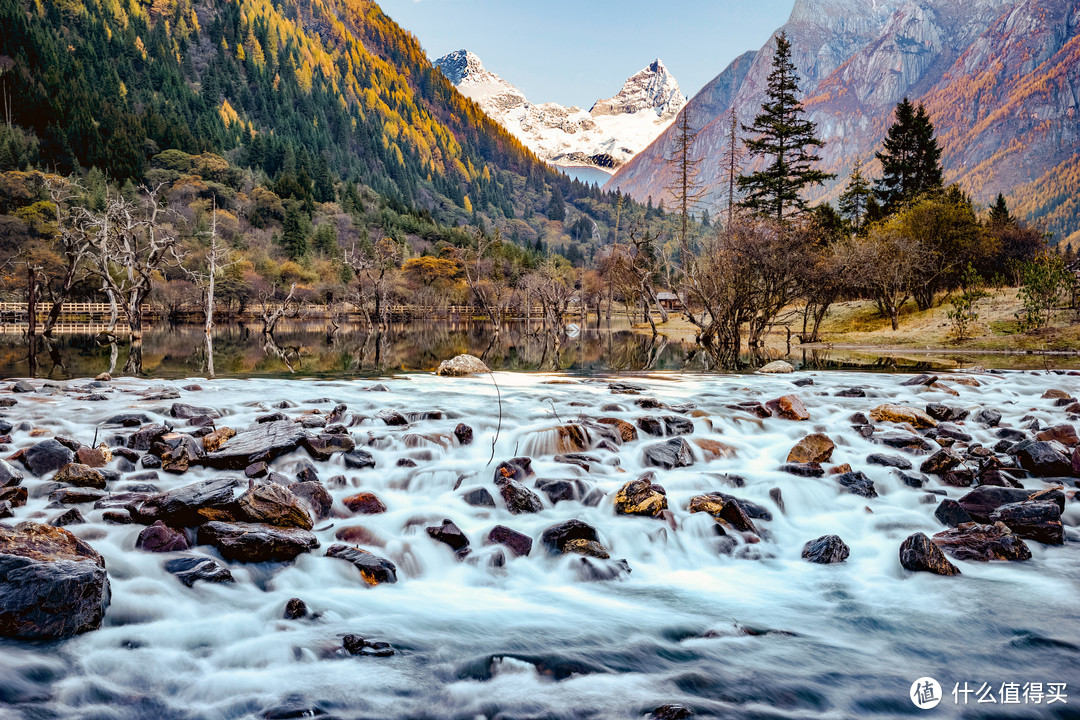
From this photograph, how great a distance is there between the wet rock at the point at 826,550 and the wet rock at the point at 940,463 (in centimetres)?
257

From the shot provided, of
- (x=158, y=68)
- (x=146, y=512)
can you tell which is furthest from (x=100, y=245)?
(x=158, y=68)

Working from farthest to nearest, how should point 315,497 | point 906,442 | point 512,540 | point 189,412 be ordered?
point 189,412 < point 906,442 < point 315,497 < point 512,540

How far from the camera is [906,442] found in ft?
29.0

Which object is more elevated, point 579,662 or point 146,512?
point 146,512

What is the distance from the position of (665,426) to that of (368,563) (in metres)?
5.58

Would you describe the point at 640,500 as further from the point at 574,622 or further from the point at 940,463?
the point at 940,463

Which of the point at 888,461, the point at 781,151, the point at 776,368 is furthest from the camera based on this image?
the point at 781,151

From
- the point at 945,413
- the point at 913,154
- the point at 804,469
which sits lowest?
the point at 804,469

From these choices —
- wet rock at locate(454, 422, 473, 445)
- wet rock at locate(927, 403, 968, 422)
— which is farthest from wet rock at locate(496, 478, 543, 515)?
wet rock at locate(927, 403, 968, 422)

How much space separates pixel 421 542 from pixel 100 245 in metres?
36.2

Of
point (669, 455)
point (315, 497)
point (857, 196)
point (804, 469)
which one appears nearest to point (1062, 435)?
point (804, 469)

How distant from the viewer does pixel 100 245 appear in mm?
32750

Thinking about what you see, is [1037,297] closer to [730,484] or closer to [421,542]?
[730,484]

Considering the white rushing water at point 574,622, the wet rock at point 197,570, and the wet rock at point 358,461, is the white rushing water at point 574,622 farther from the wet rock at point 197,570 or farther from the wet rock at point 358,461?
the wet rock at point 358,461
